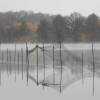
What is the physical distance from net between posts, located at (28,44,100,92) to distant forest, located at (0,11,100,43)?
0.13 metres

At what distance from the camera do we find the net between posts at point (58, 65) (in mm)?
1816

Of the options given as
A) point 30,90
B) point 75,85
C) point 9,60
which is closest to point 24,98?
point 30,90

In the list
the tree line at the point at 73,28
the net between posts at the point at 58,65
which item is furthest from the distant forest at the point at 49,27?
the net between posts at the point at 58,65

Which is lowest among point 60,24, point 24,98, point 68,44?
point 24,98

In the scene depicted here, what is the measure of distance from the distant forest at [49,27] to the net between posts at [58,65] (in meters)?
0.13

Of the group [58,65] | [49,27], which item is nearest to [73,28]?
[49,27]

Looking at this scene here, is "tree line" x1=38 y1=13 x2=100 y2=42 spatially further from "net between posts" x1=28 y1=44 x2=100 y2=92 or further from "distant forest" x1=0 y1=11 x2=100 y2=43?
"net between posts" x1=28 y1=44 x2=100 y2=92

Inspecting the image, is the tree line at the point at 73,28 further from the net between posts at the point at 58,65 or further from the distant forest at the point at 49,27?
the net between posts at the point at 58,65

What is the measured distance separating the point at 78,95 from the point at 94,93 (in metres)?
0.10

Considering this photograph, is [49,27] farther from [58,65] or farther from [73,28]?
[58,65]

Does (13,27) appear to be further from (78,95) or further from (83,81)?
(78,95)

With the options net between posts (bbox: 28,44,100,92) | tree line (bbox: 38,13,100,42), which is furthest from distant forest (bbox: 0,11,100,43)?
net between posts (bbox: 28,44,100,92)

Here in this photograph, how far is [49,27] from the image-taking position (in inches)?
102

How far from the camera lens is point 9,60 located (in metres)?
2.59
